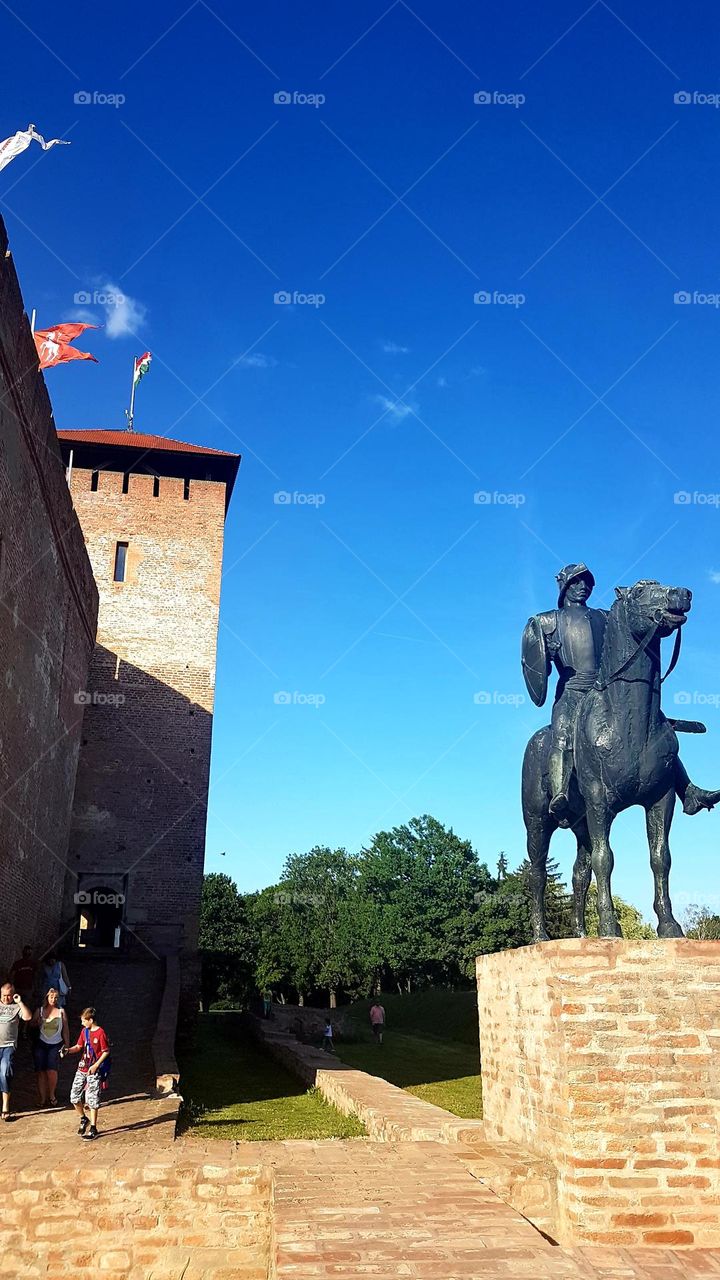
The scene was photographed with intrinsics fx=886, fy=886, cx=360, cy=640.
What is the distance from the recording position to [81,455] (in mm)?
22812

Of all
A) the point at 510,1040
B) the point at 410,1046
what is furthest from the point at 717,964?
the point at 410,1046

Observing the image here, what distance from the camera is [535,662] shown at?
20.9 feet

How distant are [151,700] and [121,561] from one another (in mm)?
3678

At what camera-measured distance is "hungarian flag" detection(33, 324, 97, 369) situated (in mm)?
15875

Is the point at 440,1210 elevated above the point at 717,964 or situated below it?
below

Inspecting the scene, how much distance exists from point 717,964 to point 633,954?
1.60 ft

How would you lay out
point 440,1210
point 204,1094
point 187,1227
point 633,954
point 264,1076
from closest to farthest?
point 440,1210, point 633,954, point 187,1227, point 204,1094, point 264,1076

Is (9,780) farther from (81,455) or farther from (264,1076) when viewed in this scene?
(81,455)

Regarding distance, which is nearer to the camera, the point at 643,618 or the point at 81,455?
the point at 643,618

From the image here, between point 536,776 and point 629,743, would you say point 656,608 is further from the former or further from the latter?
point 536,776

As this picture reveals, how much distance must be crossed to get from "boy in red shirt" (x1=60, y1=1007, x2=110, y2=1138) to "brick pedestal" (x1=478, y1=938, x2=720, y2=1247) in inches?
140

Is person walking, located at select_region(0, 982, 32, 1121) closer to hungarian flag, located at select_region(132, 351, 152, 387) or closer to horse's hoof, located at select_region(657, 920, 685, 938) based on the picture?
horse's hoof, located at select_region(657, 920, 685, 938)

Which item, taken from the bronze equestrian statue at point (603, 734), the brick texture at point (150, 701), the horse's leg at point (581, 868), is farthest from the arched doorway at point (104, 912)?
the bronze equestrian statue at point (603, 734)

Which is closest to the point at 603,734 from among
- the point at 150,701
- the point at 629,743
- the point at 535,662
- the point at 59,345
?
the point at 629,743
